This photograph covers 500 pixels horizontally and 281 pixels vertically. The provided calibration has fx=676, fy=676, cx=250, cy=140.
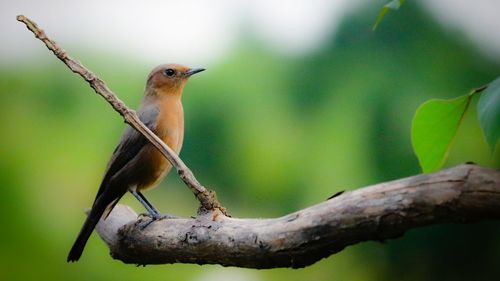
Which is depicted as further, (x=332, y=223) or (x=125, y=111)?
(x=125, y=111)

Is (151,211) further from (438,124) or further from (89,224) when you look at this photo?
(438,124)

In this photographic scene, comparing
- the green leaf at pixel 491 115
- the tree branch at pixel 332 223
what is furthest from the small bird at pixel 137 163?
the green leaf at pixel 491 115

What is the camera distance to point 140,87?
3.30 m

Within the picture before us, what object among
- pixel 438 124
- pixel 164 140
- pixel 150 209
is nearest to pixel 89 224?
pixel 150 209

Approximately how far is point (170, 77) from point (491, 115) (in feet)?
4.45

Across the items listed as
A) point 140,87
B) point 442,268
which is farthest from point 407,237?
point 140,87

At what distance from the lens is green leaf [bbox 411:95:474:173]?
806 millimetres

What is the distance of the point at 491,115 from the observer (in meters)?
0.72

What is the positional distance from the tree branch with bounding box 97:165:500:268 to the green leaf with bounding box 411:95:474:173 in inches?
6.8

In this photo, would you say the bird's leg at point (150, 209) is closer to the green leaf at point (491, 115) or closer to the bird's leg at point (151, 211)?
the bird's leg at point (151, 211)

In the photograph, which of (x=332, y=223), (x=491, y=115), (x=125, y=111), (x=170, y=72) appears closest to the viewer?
(x=491, y=115)

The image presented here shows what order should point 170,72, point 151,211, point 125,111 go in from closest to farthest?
point 125,111, point 151,211, point 170,72

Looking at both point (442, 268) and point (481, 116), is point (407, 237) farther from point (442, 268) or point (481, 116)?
point (481, 116)

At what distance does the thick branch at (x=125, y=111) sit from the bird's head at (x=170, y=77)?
1.73 feet
